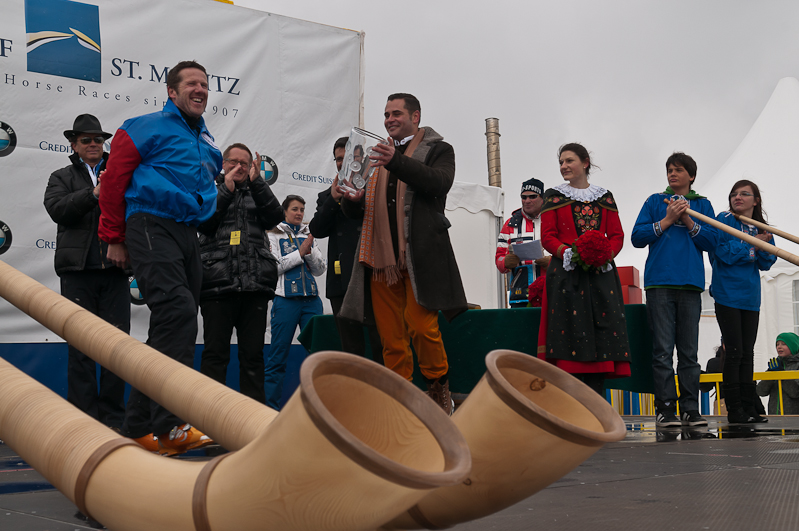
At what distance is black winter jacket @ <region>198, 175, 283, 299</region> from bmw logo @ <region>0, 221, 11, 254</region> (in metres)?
1.74

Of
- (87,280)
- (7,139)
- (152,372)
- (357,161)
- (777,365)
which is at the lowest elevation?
(777,365)

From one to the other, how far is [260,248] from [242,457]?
3.48 meters

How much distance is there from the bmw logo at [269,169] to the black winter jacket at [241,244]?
188 cm

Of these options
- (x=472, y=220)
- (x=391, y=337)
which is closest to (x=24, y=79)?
(x=391, y=337)

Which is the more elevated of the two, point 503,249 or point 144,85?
point 144,85

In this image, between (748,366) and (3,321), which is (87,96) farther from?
(748,366)

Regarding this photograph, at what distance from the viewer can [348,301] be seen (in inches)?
150

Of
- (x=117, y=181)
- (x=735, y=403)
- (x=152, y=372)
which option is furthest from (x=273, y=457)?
(x=735, y=403)

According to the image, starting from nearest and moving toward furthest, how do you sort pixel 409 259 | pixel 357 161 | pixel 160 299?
pixel 160 299 → pixel 357 161 → pixel 409 259

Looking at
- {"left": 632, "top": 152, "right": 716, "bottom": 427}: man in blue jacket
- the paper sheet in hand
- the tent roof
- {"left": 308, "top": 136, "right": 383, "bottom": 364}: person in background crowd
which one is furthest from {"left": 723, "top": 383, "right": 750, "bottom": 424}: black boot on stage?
the tent roof

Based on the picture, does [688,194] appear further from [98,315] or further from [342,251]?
[98,315]

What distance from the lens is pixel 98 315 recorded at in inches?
161

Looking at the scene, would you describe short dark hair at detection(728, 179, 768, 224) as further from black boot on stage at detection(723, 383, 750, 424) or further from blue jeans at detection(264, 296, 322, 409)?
blue jeans at detection(264, 296, 322, 409)

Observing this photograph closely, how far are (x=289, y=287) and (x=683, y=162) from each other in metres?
2.83
